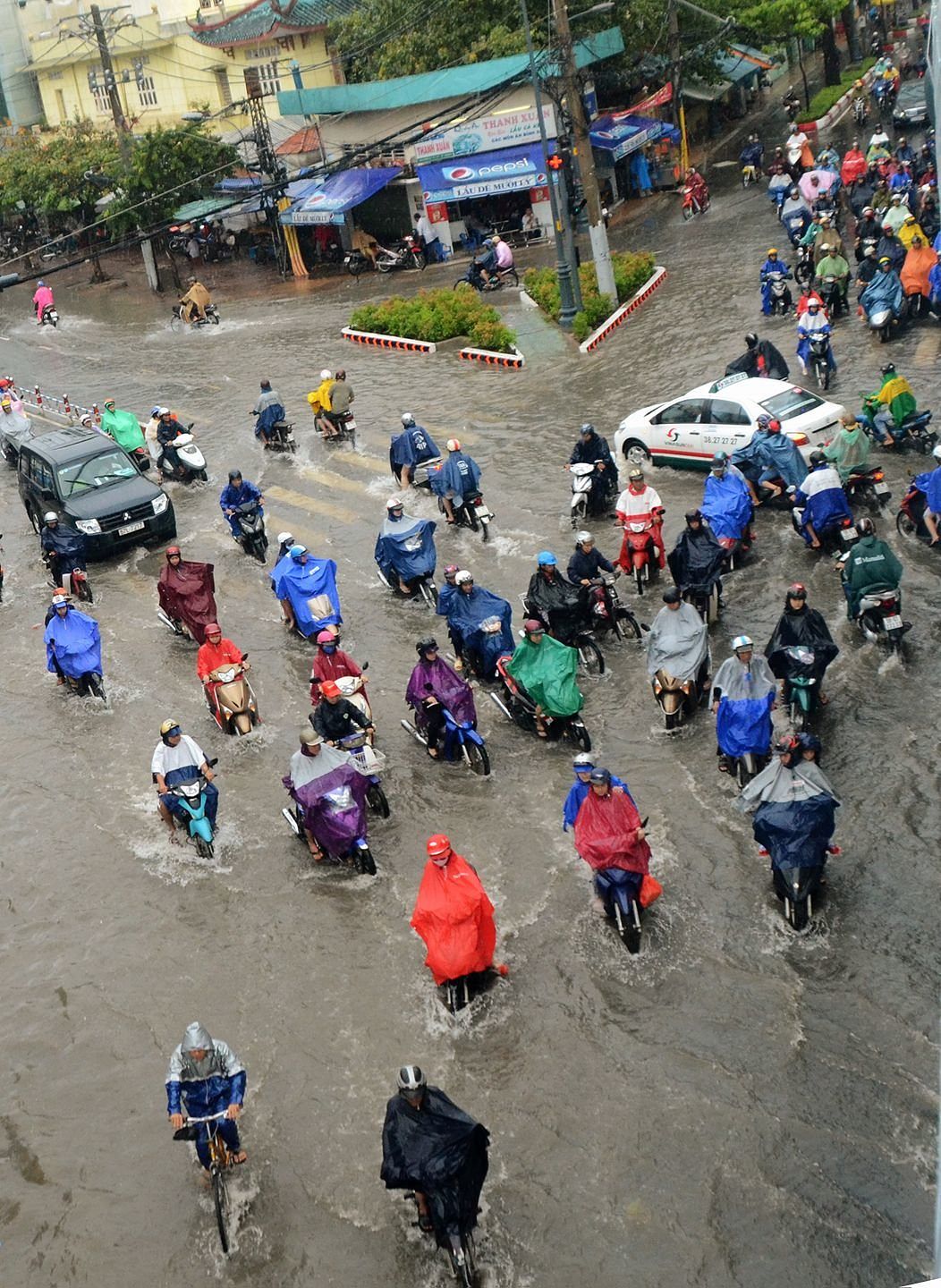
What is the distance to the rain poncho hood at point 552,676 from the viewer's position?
13500 millimetres

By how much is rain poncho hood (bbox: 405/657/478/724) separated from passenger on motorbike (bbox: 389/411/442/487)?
7.88 m

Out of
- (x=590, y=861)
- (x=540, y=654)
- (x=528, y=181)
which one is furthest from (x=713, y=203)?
(x=590, y=861)

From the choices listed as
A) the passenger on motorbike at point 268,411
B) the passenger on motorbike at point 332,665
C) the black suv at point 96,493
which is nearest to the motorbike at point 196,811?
the passenger on motorbike at point 332,665

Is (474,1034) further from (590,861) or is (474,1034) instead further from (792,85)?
(792,85)

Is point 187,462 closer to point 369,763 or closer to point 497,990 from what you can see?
point 369,763

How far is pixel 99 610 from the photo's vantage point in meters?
19.6

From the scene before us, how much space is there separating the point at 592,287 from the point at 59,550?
580 inches

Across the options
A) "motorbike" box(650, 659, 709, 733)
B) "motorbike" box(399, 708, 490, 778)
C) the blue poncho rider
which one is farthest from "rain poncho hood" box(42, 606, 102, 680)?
the blue poncho rider

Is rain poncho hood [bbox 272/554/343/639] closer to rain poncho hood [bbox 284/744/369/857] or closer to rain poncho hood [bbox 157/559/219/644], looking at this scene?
rain poncho hood [bbox 157/559/219/644]

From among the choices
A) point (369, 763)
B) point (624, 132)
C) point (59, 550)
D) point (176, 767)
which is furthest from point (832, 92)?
point (176, 767)

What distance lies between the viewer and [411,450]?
68.4 feet

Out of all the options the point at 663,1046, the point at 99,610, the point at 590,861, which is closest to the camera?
the point at 663,1046

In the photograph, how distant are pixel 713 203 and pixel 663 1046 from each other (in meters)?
31.7

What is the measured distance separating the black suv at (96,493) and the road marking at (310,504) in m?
1.80
